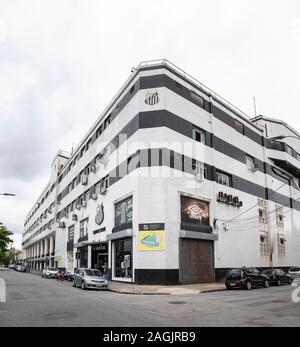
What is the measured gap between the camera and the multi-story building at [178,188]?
2528 cm

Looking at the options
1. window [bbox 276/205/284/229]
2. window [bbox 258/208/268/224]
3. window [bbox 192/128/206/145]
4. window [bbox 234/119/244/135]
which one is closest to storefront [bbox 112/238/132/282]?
window [bbox 192/128/206/145]

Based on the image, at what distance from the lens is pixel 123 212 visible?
93.9 feet

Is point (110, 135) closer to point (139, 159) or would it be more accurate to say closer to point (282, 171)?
point (139, 159)

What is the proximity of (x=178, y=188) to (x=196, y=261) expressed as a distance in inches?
239

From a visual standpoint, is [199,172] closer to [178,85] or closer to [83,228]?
[178,85]

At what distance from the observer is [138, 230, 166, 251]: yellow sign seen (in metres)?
24.2

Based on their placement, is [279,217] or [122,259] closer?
[122,259]

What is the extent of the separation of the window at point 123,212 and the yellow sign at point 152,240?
2529 millimetres

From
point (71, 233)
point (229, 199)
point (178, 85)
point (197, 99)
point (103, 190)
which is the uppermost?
point (178, 85)

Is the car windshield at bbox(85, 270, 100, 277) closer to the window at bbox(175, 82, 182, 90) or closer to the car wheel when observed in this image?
the car wheel

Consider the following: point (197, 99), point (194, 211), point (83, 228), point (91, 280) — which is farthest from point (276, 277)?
point (83, 228)

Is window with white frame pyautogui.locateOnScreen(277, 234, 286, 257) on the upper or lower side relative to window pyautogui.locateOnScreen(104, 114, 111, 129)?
lower

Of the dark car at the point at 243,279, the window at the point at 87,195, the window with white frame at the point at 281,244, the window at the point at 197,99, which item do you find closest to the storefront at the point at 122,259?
the dark car at the point at 243,279

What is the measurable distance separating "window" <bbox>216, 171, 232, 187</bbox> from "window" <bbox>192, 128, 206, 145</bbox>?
359cm
